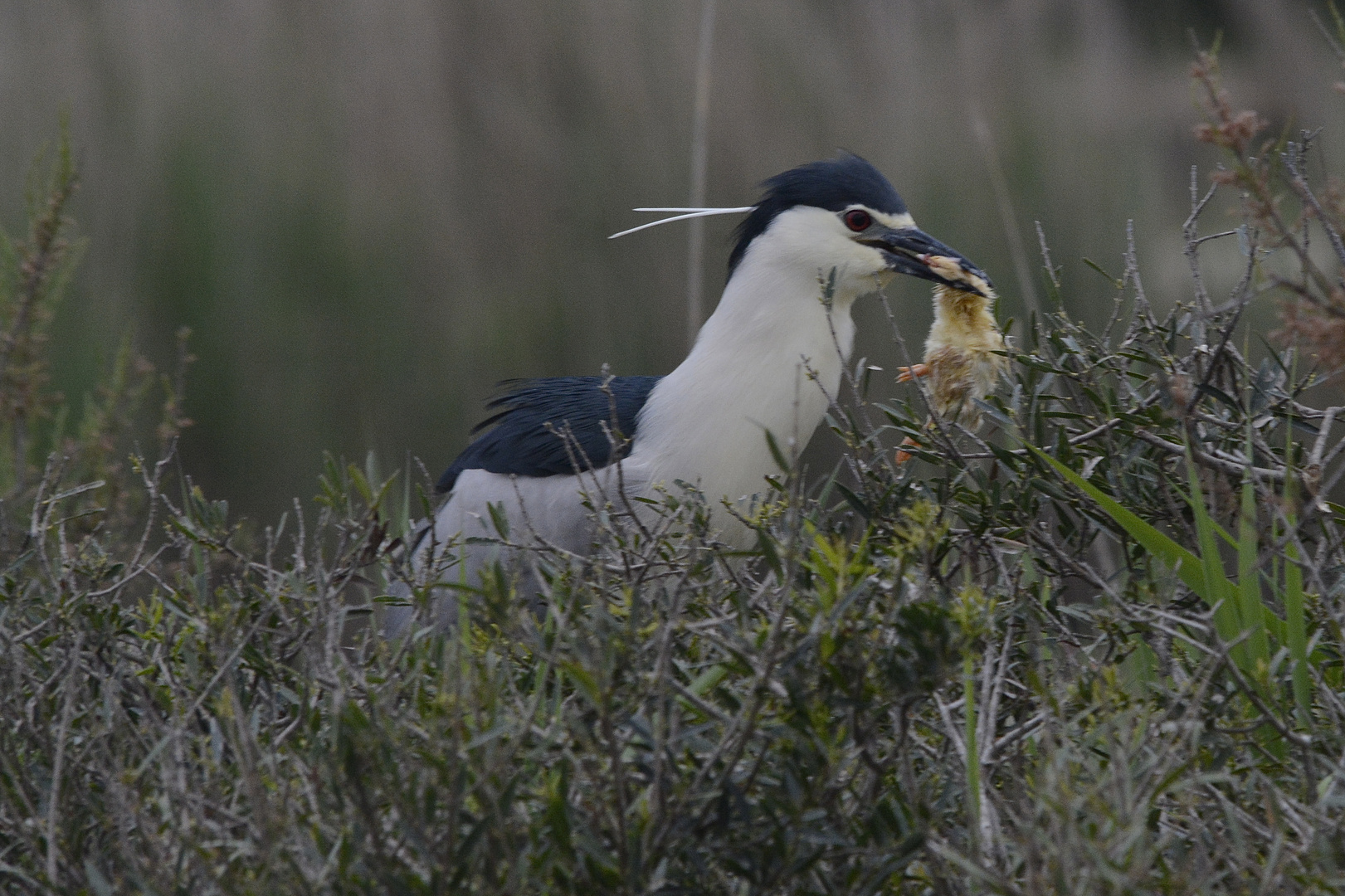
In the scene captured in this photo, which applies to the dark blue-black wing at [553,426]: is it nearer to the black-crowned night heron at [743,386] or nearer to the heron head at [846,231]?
the black-crowned night heron at [743,386]

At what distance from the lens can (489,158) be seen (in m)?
3.96

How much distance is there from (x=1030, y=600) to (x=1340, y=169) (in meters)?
2.71

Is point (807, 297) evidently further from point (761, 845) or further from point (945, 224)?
point (761, 845)

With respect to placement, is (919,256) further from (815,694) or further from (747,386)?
(815,694)

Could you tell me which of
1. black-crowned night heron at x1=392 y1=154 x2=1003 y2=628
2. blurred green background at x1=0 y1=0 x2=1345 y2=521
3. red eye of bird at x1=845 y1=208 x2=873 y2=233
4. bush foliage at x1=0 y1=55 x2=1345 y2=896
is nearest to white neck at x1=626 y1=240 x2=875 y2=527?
black-crowned night heron at x1=392 y1=154 x2=1003 y2=628

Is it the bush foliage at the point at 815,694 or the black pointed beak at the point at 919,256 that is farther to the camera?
the black pointed beak at the point at 919,256

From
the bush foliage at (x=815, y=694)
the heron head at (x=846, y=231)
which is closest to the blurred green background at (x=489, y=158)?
the heron head at (x=846, y=231)

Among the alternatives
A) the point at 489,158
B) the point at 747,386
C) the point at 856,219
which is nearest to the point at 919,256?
the point at 856,219

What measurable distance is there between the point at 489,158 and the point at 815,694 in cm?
317

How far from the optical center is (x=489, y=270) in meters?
3.88

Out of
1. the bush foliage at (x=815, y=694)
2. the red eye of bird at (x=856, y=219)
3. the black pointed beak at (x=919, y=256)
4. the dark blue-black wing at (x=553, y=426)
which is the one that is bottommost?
the dark blue-black wing at (x=553, y=426)

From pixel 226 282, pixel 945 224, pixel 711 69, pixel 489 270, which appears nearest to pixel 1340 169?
pixel 945 224

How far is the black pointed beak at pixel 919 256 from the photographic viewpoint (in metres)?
2.31

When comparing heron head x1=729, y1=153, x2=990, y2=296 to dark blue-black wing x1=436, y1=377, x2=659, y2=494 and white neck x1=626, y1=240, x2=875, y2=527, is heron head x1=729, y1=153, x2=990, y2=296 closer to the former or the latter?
white neck x1=626, y1=240, x2=875, y2=527
